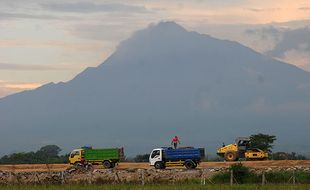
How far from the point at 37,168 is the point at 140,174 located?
655 inches

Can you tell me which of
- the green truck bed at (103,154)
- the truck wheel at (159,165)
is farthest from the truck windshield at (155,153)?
the green truck bed at (103,154)

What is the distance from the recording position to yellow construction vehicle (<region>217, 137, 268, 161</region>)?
77.5 m

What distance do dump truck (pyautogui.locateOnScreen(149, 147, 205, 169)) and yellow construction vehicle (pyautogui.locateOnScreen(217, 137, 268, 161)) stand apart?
8.34 metres

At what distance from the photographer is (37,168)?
3076 inches

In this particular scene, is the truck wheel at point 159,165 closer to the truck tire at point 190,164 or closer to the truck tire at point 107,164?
the truck tire at point 190,164

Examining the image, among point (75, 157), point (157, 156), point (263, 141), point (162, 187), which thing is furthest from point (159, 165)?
point (263, 141)

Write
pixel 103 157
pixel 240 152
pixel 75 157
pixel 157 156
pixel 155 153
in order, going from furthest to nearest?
1. pixel 240 152
2. pixel 75 157
3. pixel 103 157
4. pixel 155 153
5. pixel 157 156

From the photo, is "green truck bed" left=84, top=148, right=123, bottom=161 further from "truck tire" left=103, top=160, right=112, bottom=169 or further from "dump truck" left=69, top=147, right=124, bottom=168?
"truck tire" left=103, top=160, right=112, bottom=169

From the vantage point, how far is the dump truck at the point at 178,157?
68.2m

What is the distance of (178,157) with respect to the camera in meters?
68.8

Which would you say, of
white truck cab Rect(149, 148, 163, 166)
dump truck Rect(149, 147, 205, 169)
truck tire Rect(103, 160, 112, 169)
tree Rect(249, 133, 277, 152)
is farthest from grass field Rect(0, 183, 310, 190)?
tree Rect(249, 133, 277, 152)

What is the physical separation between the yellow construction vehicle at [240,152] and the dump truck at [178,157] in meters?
8.34

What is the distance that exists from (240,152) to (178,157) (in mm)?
10522

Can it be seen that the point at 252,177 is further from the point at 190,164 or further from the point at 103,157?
the point at 103,157
